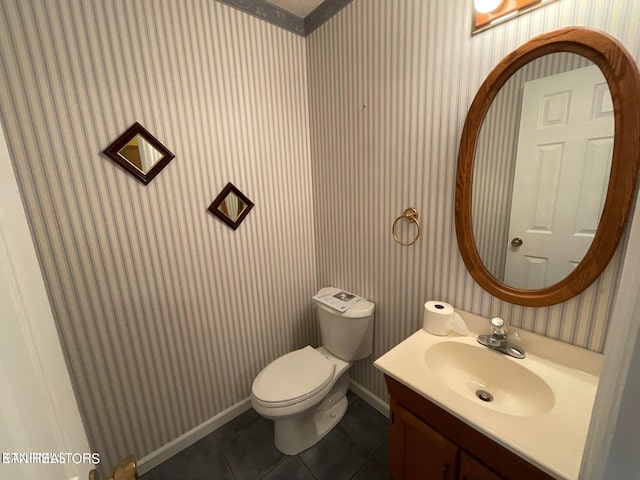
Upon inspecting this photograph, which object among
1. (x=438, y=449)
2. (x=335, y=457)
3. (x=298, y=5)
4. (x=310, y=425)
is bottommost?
(x=335, y=457)

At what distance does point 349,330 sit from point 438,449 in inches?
27.5

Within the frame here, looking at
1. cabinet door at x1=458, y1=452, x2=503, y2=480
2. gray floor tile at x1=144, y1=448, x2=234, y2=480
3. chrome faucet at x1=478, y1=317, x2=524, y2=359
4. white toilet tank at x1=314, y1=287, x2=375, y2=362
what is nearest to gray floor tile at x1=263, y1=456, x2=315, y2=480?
gray floor tile at x1=144, y1=448, x2=234, y2=480

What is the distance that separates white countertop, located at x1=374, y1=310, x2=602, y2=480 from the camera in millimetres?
663

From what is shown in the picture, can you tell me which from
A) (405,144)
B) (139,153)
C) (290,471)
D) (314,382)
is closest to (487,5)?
(405,144)

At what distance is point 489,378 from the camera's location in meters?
1.05

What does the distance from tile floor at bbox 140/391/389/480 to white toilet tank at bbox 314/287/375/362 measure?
0.44m

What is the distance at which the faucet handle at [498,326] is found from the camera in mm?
1021

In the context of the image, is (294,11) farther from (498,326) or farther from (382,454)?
(382,454)

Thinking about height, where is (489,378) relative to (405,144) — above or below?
below

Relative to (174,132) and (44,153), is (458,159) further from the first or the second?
(44,153)

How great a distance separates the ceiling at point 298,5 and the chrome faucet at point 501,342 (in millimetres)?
1853

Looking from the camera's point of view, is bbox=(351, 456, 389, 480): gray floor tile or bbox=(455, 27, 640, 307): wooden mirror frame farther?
bbox=(351, 456, 389, 480): gray floor tile

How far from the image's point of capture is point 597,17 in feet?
2.56

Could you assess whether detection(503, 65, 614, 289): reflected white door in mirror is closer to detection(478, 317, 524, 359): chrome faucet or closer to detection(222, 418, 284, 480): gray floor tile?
Result: detection(478, 317, 524, 359): chrome faucet
